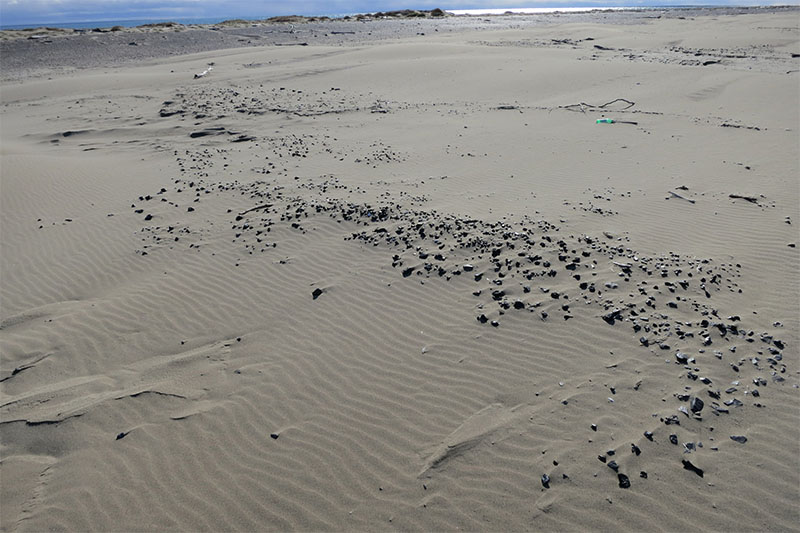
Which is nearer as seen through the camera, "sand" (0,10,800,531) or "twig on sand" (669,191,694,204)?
"sand" (0,10,800,531)

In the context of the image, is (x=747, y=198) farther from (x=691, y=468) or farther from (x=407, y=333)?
(x=407, y=333)

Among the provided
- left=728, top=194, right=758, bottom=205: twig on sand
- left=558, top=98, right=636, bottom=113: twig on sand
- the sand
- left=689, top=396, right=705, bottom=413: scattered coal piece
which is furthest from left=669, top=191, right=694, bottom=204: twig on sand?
left=558, top=98, right=636, bottom=113: twig on sand

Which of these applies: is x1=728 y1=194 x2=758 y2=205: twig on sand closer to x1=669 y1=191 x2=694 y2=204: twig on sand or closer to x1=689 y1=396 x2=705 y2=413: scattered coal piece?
x1=669 y1=191 x2=694 y2=204: twig on sand

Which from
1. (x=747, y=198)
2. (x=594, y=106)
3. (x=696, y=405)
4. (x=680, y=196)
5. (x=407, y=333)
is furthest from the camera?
(x=594, y=106)

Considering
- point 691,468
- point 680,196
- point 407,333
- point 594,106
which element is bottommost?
point 691,468

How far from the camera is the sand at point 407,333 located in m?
3.93

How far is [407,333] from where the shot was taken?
570cm

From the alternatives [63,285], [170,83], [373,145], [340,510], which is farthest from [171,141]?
[340,510]

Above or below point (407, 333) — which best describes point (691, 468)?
below

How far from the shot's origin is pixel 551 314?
18.7ft

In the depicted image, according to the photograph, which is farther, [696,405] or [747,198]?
[747,198]

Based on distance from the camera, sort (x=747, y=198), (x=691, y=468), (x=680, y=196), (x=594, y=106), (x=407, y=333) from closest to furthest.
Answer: (x=691, y=468), (x=407, y=333), (x=747, y=198), (x=680, y=196), (x=594, y=106)

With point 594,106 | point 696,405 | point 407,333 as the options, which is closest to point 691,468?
point 696,405

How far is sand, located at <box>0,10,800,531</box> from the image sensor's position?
3.93m
